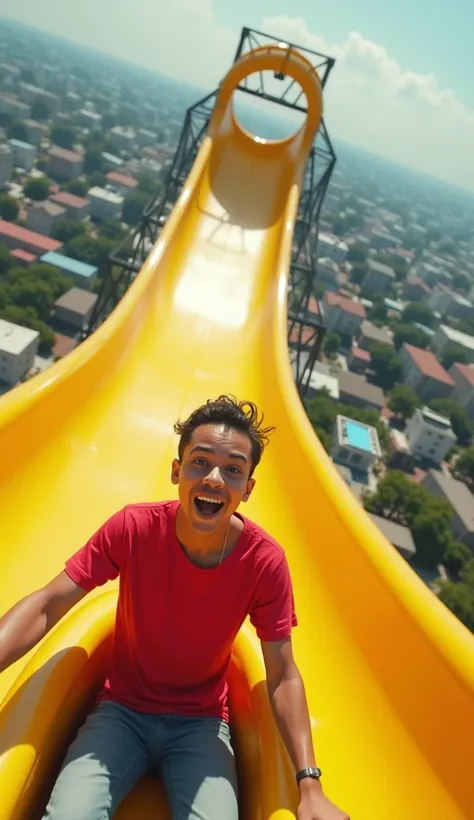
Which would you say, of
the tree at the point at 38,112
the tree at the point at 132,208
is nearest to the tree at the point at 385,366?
the tree at the point at 132,208

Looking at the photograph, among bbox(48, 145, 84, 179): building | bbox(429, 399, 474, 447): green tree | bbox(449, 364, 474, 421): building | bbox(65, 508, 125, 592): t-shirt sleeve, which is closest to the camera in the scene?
bbox(65, 508, 125, 592): t-shirt sleeve

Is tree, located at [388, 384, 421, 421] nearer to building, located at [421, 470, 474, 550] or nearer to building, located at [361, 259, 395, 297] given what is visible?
building, located at [421, 470, 474, 550]

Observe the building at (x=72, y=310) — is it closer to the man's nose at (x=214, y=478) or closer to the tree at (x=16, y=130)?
the man's nose at (x=214, y=478)

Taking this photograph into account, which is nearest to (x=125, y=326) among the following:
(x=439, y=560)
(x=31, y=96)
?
(x=439, y=560)

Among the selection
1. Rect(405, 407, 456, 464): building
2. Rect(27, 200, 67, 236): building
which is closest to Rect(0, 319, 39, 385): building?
Rect(405, 407, 456, 464): building

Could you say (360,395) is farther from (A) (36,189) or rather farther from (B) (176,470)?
(A) (36,189)

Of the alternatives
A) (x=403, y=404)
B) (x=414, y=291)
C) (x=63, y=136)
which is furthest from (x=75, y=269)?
(x=63, y=136)

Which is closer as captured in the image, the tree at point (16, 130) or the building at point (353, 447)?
the building at point (353, 447)
